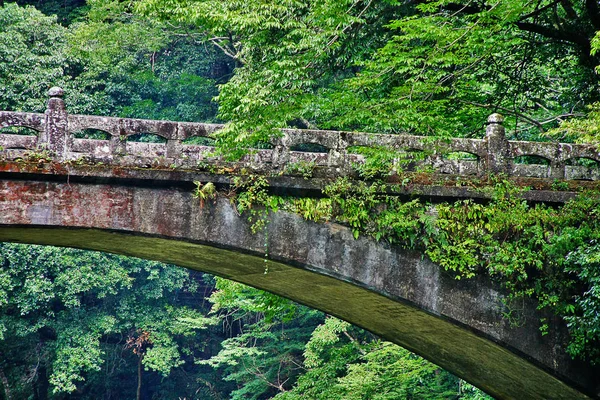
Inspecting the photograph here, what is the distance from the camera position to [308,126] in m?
17.6

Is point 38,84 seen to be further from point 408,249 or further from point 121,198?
point 408,249

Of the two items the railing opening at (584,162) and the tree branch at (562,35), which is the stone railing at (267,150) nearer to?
the railing opening at (584,162)

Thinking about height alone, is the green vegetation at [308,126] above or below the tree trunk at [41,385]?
above

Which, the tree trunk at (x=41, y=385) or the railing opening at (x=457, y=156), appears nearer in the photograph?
the railing opening at (x=457, y=156)

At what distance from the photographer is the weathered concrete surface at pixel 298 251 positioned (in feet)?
26.7

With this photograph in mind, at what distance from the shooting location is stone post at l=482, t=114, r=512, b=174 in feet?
29.0

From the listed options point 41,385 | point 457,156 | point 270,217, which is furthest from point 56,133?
point 41,385

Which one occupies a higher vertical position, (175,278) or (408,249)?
(408,249)

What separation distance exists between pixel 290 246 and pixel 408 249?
140cm

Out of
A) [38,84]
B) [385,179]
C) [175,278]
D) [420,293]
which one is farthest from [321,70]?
[175,278]

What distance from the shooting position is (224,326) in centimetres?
2947

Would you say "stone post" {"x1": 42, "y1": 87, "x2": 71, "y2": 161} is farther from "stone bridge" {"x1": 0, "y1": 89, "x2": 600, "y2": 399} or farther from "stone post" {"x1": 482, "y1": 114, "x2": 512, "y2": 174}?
"stone post" {"x1": 482, "y1": 114, "x2": 512, "y2": 174}

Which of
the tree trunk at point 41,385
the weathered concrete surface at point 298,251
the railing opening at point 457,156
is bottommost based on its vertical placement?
the tree trunk at point 41,385

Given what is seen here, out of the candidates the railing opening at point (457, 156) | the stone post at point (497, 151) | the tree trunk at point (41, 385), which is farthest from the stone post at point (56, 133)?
the tree trunk at point (41, 385)
